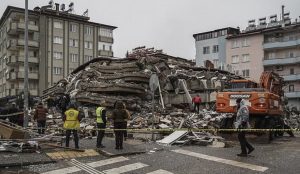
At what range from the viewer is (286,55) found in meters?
64.8

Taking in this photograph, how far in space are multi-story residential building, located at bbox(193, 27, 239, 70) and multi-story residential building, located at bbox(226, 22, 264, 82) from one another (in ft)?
8.09

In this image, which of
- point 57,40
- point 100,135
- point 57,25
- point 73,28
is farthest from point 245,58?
point 100,135

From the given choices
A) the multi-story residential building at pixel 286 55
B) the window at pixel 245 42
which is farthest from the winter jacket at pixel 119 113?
the window at pixel 245 42

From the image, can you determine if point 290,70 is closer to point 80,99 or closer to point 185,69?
point 185,69

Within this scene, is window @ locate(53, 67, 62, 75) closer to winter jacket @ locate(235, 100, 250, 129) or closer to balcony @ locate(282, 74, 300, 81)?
balcony @ locate(282, 74, 300, 81)

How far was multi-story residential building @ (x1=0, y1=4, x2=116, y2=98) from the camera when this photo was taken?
6688 cm

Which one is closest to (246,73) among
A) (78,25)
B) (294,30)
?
(294,30)

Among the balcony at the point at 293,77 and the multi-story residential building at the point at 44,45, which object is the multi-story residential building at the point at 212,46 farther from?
the multi-story residential building at the point at 44,45

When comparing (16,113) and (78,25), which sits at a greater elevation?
(78,25)

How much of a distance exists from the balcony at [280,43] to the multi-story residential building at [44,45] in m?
28.4

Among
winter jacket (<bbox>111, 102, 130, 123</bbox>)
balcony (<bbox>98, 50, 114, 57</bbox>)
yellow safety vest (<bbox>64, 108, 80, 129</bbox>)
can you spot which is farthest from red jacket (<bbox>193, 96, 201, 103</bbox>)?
balcony (<bbox>98, 50, 114, 57</bbox>)

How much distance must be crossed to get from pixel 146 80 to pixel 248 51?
1619 inches

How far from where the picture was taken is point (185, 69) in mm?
35844

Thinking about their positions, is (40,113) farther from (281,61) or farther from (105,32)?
(105,32)
